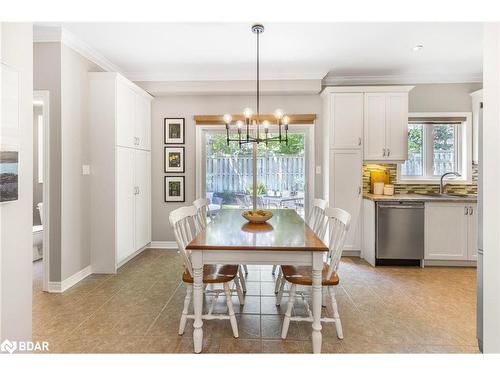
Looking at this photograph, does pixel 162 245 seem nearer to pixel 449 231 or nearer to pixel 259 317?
pixel 259 317

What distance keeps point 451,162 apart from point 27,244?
509 centimetres

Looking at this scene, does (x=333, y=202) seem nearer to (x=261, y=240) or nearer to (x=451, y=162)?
(x=451, y=162)

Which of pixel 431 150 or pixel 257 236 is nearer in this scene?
pixel 257 236

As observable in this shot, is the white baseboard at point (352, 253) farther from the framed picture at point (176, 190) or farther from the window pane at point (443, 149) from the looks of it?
the framed picture at point (176, 190)

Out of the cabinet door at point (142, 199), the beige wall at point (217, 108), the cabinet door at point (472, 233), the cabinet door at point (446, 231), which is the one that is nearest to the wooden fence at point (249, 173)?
the beige wall at point (217, 108)

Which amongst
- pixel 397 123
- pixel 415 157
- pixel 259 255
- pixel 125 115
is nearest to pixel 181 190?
pixel 125 115

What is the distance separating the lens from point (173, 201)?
4.54 m

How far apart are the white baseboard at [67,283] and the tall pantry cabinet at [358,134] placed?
3209 millimetres

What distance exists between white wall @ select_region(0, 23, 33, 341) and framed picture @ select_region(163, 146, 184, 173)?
2.87 m

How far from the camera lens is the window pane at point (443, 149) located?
433cm

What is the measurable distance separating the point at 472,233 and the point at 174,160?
165 inches

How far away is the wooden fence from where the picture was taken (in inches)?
182

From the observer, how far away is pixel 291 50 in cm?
342
